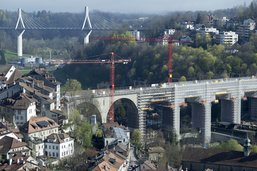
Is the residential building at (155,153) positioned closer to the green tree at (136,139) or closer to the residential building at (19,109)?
the green tree at (136,139)

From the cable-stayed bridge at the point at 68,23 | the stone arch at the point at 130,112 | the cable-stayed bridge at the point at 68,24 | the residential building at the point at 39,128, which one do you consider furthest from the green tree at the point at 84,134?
the cable-stayed bridge at the point at 68,23

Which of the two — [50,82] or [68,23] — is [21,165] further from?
[68,23]

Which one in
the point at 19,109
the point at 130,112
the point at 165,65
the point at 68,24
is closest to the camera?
the point at 19,109

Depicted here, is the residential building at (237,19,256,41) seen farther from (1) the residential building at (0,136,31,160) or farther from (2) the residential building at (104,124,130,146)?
(1) the residential building at (0,136,31,160)

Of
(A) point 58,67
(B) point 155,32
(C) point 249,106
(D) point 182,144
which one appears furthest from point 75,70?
(D) point 182,144

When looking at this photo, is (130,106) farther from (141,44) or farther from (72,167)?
(141,44)

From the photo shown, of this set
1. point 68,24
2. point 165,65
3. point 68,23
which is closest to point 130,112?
point 165,65

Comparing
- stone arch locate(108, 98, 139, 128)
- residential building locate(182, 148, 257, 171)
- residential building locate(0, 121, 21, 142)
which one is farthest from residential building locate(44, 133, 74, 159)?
stone arch locate(108, 98, 139, 128)
